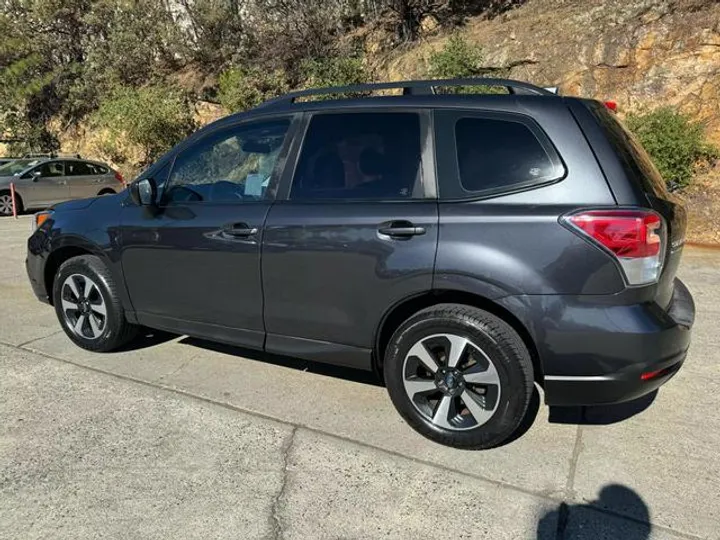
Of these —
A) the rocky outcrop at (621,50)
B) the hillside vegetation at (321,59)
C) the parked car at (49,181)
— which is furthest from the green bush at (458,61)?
the parked car at (49,181)

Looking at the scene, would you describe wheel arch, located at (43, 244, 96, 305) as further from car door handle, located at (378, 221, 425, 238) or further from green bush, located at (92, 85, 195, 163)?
green bush, located at (92, 85, 195, 163)

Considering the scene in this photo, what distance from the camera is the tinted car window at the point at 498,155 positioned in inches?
111

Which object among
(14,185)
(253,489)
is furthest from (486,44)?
(253,489)

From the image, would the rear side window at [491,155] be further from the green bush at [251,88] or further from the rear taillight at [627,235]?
the green bush at [251,88]

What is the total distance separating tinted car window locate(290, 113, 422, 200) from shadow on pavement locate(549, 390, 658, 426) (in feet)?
5.14

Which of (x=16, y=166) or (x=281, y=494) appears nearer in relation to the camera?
(x=281, y=494)

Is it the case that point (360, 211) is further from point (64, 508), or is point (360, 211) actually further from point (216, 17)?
point (216, 17)

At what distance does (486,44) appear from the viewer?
13.3 metres

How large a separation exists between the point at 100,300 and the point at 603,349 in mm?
3446

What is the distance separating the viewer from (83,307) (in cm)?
439

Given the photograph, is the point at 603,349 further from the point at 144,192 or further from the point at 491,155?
the point at 144,192

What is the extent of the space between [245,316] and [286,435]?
790 millimetres

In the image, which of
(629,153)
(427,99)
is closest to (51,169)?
(427,99)

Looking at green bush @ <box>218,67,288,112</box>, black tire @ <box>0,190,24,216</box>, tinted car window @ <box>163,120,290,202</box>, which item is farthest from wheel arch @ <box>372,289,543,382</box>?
green bush @ <box>218,67,288,112</box>
